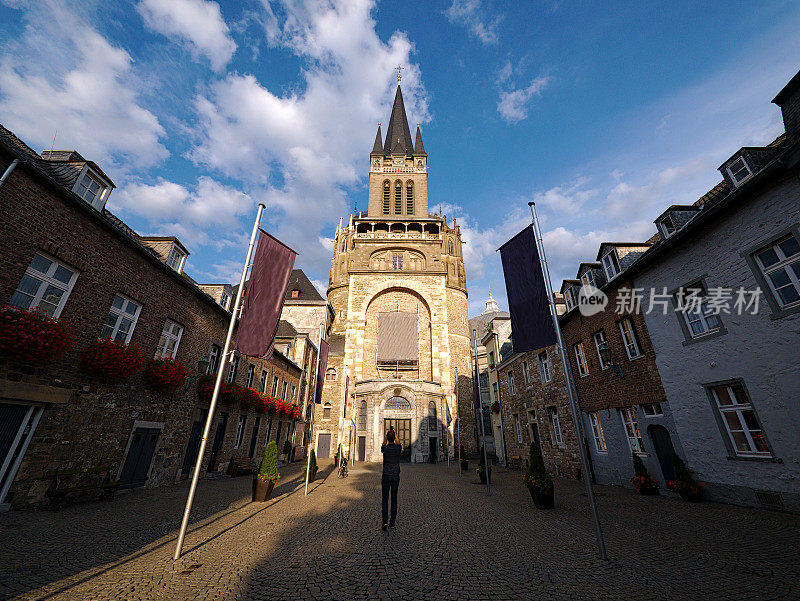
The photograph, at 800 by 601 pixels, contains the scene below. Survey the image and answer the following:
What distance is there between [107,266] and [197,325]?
448 cm

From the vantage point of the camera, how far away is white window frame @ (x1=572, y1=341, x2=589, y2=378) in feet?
48.9

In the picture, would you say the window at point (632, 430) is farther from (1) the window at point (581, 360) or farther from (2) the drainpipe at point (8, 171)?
(2) the drainpipe at point (8, 171)

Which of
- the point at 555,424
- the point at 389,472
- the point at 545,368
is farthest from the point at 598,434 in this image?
the point at 389,472

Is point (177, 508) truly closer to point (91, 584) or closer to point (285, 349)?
point (91, 584)

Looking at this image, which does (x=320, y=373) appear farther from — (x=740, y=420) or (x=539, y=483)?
(x=740, y=420)

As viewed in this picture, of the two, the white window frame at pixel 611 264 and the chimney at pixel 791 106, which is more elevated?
the chimney at pixel 791 106

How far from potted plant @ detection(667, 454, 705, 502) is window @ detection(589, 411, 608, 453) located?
12.3 feet

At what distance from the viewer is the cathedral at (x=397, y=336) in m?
26.2

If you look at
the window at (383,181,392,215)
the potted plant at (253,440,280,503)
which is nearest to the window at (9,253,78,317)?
the potted plant at (253,440,280,503)

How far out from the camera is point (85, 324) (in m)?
8.40

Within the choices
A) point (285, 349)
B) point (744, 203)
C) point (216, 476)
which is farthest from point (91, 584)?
point (285, 349)

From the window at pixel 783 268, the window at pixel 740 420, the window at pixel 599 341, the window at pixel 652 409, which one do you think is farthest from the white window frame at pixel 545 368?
the window at pixel 783 268

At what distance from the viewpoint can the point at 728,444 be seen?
874 cm

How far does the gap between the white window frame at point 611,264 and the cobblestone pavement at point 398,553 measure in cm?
766
